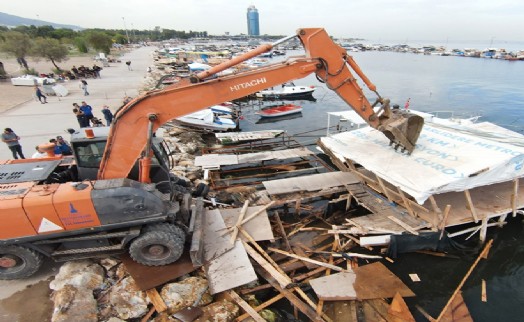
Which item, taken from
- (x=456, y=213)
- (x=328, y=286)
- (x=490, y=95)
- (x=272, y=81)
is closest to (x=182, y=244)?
(x=328, y=286)

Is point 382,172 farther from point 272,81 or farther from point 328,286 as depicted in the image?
point 272,81

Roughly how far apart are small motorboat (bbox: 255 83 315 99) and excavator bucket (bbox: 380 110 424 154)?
27700 mm

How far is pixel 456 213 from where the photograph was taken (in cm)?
962

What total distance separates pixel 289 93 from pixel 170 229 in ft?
105

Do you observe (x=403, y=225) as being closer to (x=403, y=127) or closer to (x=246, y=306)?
(x=403, y=127)

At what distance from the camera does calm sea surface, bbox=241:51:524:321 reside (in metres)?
8.20

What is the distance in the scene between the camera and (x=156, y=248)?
7.14 metres

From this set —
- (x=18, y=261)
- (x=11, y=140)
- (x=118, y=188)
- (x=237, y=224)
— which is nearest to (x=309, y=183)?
(x=237, y=224)

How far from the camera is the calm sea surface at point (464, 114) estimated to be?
26.9 ft

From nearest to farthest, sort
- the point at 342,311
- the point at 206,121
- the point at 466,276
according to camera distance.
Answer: the point at 342,311
the point at 466,276
the point at 206,121

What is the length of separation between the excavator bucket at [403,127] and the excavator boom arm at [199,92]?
238 cm

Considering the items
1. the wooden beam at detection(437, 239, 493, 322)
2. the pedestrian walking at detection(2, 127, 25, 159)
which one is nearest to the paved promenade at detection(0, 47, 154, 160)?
the pedestrian walking at detection(2, 127, 25, 159)

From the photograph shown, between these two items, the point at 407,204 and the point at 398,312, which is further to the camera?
the point at 407,204

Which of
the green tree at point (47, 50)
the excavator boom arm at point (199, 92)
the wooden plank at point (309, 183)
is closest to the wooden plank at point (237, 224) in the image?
the wooden plank at point (309, 183)
